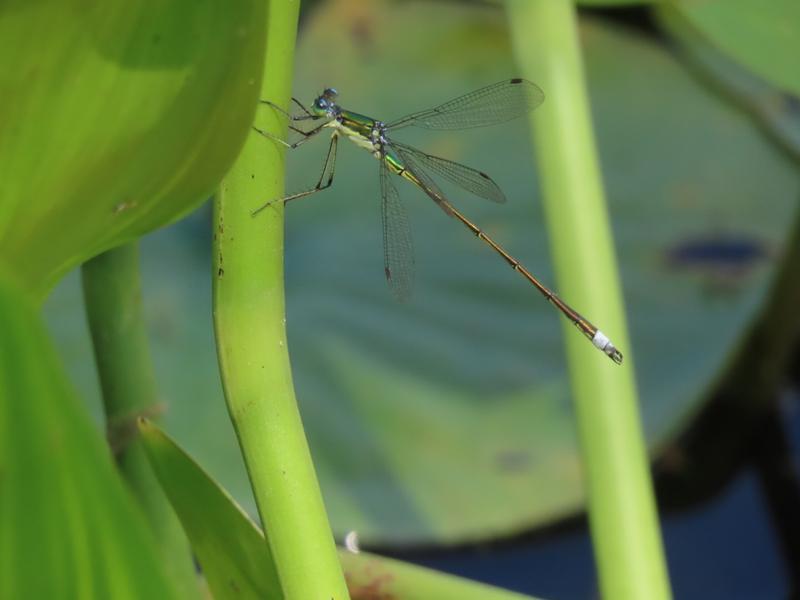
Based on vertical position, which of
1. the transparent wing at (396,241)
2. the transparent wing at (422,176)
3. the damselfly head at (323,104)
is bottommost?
the transparent wing at (396,241)

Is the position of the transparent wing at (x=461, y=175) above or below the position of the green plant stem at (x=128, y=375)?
above

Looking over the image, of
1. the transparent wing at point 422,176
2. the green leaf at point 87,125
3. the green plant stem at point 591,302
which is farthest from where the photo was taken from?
the transparent wing at point 422,176

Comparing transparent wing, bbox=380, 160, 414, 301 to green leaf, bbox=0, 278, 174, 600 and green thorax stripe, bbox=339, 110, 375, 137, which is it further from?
green leaf, bbox=0, 278, 174, 600

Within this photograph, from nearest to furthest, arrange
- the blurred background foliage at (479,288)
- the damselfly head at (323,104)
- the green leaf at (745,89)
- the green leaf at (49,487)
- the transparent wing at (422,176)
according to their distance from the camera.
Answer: the green leaf at (49,487) → the damselfly head at (323,104) → the transparent wing at (422,176) → the blurred background foliage at (479,288) → the green leaf at (745,89)

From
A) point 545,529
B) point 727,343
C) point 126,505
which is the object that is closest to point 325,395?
point 545,529

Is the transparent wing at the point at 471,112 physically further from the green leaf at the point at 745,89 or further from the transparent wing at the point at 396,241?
the green leaf at the point at 745,89

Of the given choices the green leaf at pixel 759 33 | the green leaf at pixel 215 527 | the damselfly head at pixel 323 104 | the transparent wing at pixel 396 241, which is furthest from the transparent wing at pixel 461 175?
the green leaf at pixel 215 527

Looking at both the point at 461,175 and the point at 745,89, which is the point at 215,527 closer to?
the point at 461,175
